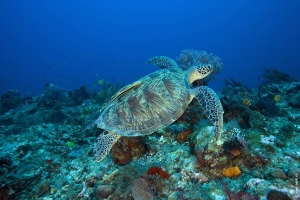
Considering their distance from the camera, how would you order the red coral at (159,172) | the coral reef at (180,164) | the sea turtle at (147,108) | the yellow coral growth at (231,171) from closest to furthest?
1. the coral reef at (180,164)
2. the yellow coral growth at (231,171)
3. the red coral at (159,172)
4. the sea turtle at (147,108)

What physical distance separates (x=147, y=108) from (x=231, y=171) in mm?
2001

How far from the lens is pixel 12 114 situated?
9.44 meters

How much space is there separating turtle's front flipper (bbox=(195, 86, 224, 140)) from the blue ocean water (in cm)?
10497

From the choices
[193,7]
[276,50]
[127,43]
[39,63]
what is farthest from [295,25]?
[39,63]

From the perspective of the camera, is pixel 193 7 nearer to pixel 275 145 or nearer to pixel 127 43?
pixel 127 43

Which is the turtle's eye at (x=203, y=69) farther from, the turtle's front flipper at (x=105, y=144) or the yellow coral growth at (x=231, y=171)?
the turtle's front flipper at (x=105, y=144)

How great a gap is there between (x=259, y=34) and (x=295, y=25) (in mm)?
21070

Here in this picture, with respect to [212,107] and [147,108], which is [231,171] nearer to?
[212,107]

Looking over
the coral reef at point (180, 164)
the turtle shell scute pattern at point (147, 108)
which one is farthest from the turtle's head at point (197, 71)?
the turtle shell scute pattern at point (147, 108)

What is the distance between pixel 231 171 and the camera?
2934 millimetres

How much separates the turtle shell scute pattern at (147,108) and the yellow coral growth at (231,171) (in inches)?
54.5

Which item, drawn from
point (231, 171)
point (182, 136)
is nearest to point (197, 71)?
point (182, 136)

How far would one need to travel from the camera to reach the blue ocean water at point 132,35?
114m

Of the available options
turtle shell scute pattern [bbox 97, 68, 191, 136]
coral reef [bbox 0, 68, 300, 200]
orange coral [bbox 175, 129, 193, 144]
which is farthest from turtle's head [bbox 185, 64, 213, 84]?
orange coral [bbox 175, 129, 193, 144]
